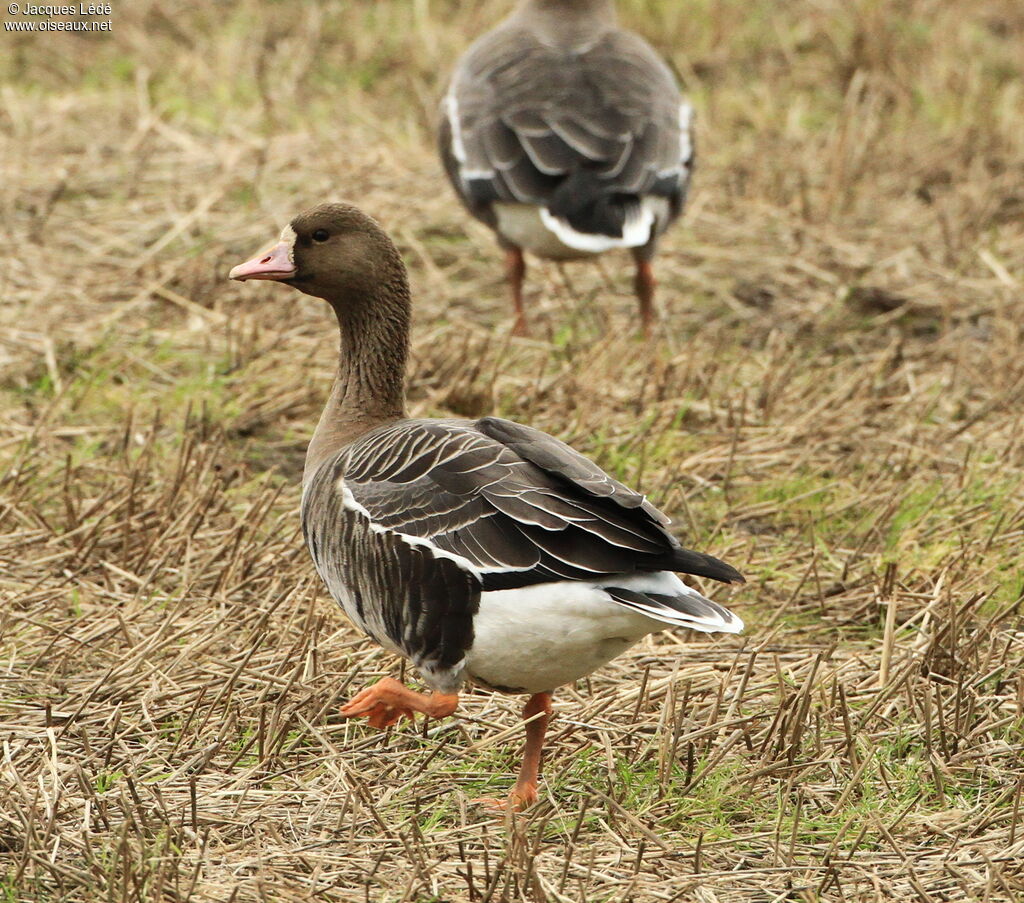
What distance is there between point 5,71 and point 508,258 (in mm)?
4607

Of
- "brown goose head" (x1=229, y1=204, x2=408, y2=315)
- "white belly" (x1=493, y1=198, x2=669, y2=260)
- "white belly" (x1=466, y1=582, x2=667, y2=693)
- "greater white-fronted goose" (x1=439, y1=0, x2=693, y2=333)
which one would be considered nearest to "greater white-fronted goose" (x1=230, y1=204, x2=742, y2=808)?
"white belly" (x1=466, y1=582, x2=667, y2=693)

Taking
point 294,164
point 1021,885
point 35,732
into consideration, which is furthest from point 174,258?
point 1021,885

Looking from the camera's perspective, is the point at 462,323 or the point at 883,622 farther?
the point at 462,323

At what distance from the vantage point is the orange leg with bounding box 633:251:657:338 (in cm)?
712

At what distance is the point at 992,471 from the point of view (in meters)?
5.73

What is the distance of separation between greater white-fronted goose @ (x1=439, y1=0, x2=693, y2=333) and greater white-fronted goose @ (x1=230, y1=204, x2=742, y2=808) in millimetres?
2631

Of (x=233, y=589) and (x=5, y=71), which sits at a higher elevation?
(x=5, y=71)

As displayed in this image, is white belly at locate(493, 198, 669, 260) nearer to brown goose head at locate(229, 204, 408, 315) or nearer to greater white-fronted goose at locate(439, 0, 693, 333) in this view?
greater white-fronted goose at locate(439, 0, 693, 333)

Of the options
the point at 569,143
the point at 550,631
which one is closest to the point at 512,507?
the point at 550,631

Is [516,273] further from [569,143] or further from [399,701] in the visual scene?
[399,701]

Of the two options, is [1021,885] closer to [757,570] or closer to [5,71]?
[757,570]

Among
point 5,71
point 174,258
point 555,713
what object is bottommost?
point 555,713

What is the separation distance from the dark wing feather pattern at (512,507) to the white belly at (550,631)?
0.04m

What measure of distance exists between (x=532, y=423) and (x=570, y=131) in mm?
1573
